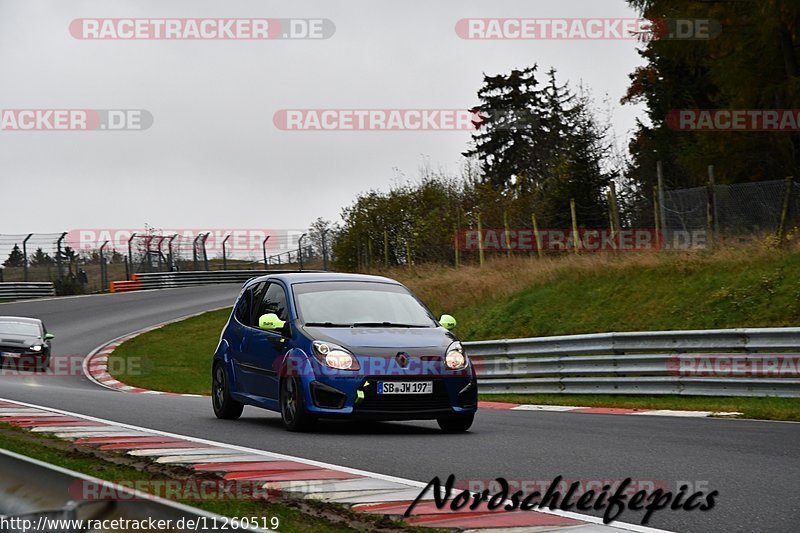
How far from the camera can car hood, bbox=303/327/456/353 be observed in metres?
10.8

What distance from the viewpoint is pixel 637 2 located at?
30.6 m

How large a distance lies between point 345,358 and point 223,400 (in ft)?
8.46

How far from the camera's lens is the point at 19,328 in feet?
94.8

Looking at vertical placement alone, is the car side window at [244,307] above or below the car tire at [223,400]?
above

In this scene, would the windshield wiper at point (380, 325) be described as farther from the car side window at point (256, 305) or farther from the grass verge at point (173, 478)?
the grass verge at point (173, 478)

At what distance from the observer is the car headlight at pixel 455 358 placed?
11.0 metres

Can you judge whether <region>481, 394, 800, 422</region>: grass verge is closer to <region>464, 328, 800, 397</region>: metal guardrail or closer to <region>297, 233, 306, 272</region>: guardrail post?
<region>464, 328, 800, 397</region>: metal guardrail

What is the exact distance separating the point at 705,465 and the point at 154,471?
12.3 ft

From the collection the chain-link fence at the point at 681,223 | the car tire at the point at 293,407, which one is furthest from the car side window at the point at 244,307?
the chain-link fence at the point at 681,223

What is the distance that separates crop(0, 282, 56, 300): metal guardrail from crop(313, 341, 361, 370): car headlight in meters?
41.8

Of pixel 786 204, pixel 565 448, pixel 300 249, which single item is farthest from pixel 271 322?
pixel 300 249

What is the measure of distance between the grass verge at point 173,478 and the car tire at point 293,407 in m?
2.19

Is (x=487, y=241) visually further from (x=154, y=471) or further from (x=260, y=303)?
(x=154, y=471)

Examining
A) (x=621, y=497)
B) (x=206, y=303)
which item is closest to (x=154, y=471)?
(x=621, y=497)
